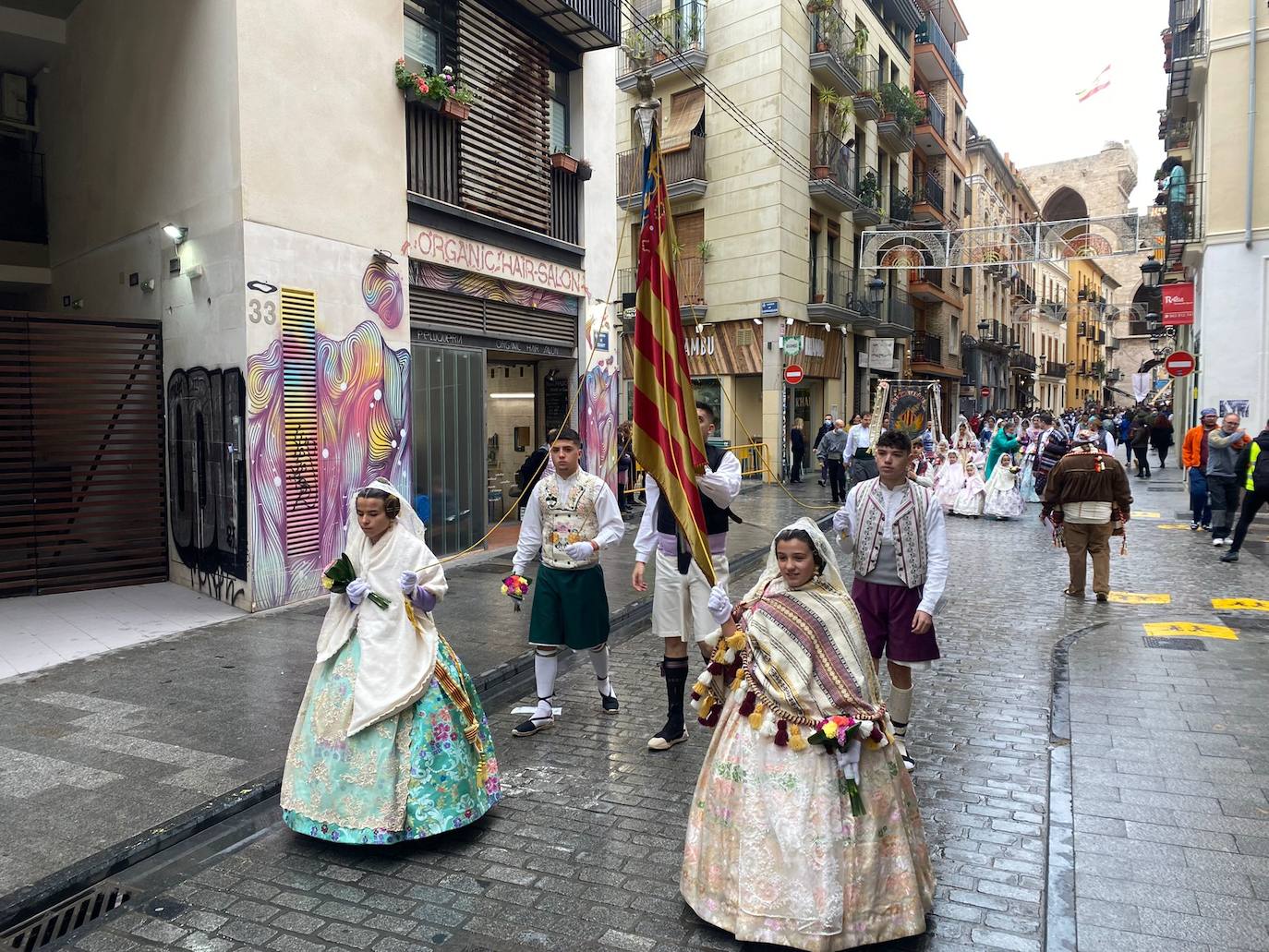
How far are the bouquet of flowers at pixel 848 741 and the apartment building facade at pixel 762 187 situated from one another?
20.3 meters

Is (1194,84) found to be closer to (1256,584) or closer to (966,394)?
(1256,584)

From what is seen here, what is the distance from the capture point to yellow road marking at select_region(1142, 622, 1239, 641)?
25.5 feet

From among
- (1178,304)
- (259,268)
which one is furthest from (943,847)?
(1178,304)

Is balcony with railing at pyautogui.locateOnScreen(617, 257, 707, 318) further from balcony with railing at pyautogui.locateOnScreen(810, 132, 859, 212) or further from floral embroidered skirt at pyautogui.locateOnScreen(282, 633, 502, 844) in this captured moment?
floral embroidered skirt at pyautogui.locateOnScreen(282, 633, 502, 844)

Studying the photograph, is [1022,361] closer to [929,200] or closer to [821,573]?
[929,200]

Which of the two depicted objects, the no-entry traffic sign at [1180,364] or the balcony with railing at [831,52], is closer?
the no-entry traffic sign at [1180,364]

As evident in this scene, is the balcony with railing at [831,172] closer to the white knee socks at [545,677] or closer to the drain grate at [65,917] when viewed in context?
the white knee socks at [545,677]

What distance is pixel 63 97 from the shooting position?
11.5 meters

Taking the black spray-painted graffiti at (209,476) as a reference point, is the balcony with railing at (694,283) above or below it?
above

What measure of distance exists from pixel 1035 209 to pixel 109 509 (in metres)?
62.8

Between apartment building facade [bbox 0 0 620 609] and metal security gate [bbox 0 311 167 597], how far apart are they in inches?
1.1

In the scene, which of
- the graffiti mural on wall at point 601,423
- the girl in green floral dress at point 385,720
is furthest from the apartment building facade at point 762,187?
the girl in green floral dress at point 385,720

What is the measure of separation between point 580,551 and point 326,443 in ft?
15.8

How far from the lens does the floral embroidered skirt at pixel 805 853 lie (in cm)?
309
